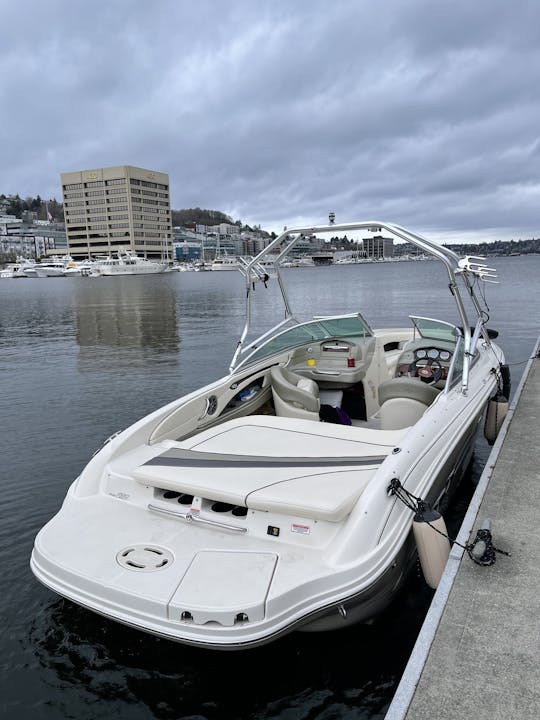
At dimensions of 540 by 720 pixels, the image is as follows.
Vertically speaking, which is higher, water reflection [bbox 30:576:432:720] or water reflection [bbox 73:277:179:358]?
water reflection [bbox 73:277:179:358]

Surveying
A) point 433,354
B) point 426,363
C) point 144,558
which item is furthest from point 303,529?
point 433,354

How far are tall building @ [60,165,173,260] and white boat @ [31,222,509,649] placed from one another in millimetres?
134590

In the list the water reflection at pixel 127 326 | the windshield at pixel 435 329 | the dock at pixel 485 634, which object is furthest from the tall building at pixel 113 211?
the dock at pixel 485 634

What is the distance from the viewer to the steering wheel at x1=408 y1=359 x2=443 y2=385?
257 inches

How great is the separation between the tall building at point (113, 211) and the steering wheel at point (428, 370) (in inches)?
5253

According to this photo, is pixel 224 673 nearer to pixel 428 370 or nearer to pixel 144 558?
pixel 144 558

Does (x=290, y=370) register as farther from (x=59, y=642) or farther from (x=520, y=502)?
(x=59, y=642)

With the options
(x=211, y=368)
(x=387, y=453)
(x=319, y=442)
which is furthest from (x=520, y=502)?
(x=211, y=368)

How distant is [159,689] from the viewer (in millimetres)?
3436

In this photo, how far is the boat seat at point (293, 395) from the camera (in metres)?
6.05

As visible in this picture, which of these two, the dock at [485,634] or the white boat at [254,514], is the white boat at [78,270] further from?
the dock at [485,634]

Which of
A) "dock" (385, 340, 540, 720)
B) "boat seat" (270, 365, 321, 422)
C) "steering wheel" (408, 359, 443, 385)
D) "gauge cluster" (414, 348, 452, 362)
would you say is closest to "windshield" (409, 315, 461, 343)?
"gauge cluster" (414, 348, 452, 362)

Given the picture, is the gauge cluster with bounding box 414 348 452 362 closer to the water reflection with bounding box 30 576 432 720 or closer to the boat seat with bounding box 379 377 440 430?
the boat seat with bounding box 379 377 440 430

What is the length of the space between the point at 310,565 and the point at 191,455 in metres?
1.53
